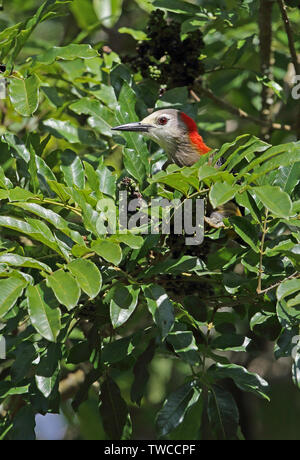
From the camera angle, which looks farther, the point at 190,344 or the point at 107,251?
the point at 190,344

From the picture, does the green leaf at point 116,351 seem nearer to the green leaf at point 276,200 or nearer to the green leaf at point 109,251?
the green leaf at point 109,251

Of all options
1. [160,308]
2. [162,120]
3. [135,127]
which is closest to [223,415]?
[160,308]

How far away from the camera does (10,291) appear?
2588 mm

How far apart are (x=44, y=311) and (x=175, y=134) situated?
2014 mm

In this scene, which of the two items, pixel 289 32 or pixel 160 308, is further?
pixel 289 32

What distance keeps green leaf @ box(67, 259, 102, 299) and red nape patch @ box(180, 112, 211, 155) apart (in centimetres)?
178

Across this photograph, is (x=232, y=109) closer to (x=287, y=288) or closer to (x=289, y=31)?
(x=289, y=31)

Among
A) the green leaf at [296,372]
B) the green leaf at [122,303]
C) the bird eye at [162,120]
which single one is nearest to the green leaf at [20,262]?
the green leaf at [122,303]

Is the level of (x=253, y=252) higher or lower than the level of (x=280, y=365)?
higher

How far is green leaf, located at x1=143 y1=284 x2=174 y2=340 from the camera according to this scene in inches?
108
